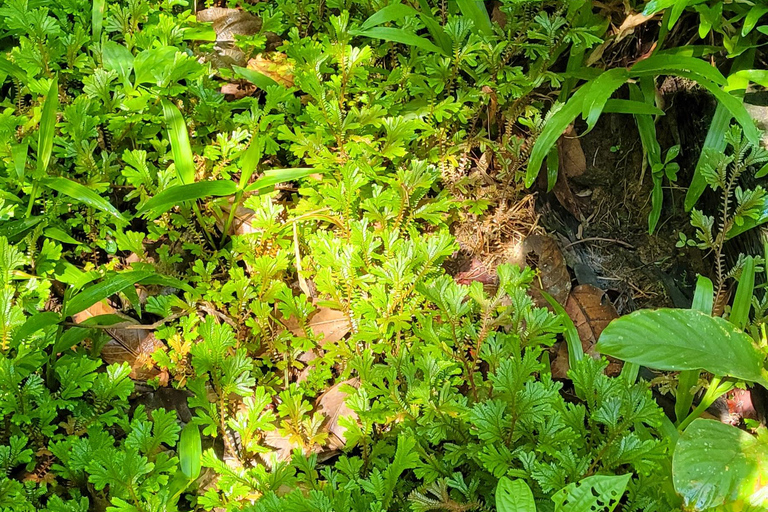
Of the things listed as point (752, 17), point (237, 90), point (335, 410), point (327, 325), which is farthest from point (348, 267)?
point (752, 17)

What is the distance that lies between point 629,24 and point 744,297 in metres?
1.33

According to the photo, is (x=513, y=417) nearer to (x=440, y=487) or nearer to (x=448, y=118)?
(x=440, y=487)

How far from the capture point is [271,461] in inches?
73.8

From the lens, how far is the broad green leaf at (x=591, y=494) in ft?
Result: 4.77

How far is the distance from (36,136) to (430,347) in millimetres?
1907

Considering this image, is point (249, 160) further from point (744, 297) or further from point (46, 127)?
point (744, 297)

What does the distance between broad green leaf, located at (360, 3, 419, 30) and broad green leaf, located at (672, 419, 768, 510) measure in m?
2.02

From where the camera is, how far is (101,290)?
6.94 feet

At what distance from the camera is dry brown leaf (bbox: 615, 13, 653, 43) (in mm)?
2648

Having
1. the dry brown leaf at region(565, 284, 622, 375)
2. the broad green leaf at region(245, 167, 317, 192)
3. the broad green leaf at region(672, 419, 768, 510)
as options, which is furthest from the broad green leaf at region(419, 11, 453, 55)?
the broad green leaf at region(672, 419, 768, 510)

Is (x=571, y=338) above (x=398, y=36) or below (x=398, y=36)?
below

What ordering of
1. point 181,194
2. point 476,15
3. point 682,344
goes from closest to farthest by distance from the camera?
Answer: point 682,344
point 181,194
point 476,15

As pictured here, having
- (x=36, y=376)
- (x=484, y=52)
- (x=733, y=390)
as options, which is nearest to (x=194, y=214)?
(x=36, y=376)

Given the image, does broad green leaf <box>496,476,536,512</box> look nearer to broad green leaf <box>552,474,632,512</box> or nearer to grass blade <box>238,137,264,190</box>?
broad green leaf <box>552,474,632,512</box>
